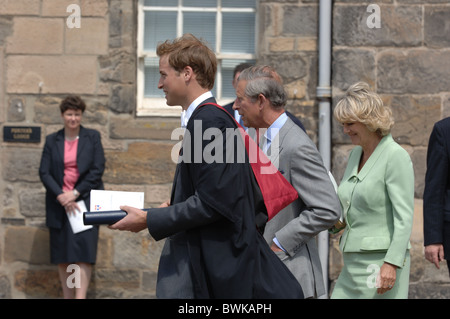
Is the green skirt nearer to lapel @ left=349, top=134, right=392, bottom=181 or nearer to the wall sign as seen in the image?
lapel @ left=349, top=134, right=392, bottom=181

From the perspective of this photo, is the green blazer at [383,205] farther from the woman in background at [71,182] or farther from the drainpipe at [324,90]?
the woman in background at [71,182]

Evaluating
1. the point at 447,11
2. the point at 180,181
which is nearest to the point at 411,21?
the point at 447,11

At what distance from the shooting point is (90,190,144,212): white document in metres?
3.34

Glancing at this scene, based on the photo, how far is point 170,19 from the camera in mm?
7625

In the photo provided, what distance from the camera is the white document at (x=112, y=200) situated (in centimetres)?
334

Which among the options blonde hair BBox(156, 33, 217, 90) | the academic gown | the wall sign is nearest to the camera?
the academic gown

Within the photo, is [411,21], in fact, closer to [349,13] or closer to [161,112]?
[349,13]

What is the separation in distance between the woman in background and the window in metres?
0.74

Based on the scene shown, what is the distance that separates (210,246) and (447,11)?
4.81 m

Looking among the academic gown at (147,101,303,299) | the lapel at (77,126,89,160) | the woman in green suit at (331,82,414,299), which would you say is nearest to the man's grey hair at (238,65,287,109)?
the woman in green suit at (331,82,414,299)

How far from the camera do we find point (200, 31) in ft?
25.0

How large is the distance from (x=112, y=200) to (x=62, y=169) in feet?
12.5

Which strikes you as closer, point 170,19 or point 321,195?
point 321,195

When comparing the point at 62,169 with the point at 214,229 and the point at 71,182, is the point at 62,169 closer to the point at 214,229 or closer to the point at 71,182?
the point at 71,182
